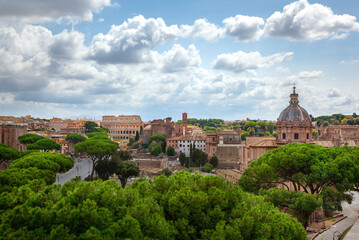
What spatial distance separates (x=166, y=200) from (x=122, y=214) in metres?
2.13

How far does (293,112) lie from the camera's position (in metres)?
34.3

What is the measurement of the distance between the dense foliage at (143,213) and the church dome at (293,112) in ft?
79.9

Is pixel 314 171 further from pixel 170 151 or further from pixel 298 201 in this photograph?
pixel 170 151

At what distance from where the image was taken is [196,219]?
942cm

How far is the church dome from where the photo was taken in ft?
112

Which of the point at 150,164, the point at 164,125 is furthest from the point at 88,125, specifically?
the point at 150,164

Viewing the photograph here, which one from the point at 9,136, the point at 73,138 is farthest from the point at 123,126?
the point at 9,136

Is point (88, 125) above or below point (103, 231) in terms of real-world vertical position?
above

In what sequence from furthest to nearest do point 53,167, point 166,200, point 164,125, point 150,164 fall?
1. point 164,125
2. point 150,164
3. point 53,167
4. point 166,200

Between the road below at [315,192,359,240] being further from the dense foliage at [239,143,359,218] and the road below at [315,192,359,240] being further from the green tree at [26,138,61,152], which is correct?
the green tree at [26,138,61,152]

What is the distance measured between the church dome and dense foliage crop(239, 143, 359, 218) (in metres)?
14.1

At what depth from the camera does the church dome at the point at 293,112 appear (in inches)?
1341

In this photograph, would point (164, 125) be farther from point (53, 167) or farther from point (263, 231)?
point (263, 231)

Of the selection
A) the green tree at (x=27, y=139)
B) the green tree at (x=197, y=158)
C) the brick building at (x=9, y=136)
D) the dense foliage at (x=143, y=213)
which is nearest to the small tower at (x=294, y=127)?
the green tree at (x=197, y=158)
